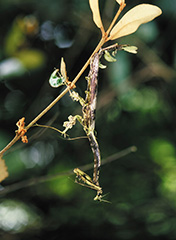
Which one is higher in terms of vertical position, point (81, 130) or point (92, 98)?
point (81, 130)

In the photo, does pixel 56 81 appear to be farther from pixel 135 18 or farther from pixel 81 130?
pixel 81 130

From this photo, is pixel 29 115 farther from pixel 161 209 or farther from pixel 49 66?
pixel 161 209

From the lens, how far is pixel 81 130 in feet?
2.03

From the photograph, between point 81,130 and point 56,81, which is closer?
point 56,81

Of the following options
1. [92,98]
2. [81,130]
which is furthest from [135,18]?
[81,130]

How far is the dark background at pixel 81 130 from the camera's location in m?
0.56

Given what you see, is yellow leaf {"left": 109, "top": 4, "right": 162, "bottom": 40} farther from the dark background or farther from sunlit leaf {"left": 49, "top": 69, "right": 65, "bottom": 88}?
the dark background

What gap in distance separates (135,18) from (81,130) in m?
0.49

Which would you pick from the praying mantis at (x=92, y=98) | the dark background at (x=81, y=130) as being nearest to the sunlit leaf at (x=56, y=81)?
the praying mantis at (x=92, y=98)

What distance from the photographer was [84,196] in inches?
24.2

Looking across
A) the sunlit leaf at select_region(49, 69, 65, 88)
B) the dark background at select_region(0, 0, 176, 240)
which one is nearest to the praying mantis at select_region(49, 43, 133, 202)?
the sunlit leaf at select_region(49, 69, 65, 88)

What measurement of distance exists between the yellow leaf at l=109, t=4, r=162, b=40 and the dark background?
0.40 m

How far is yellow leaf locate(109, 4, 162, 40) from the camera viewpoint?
0.13 metres

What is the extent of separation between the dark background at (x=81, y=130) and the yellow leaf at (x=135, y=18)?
40cm
